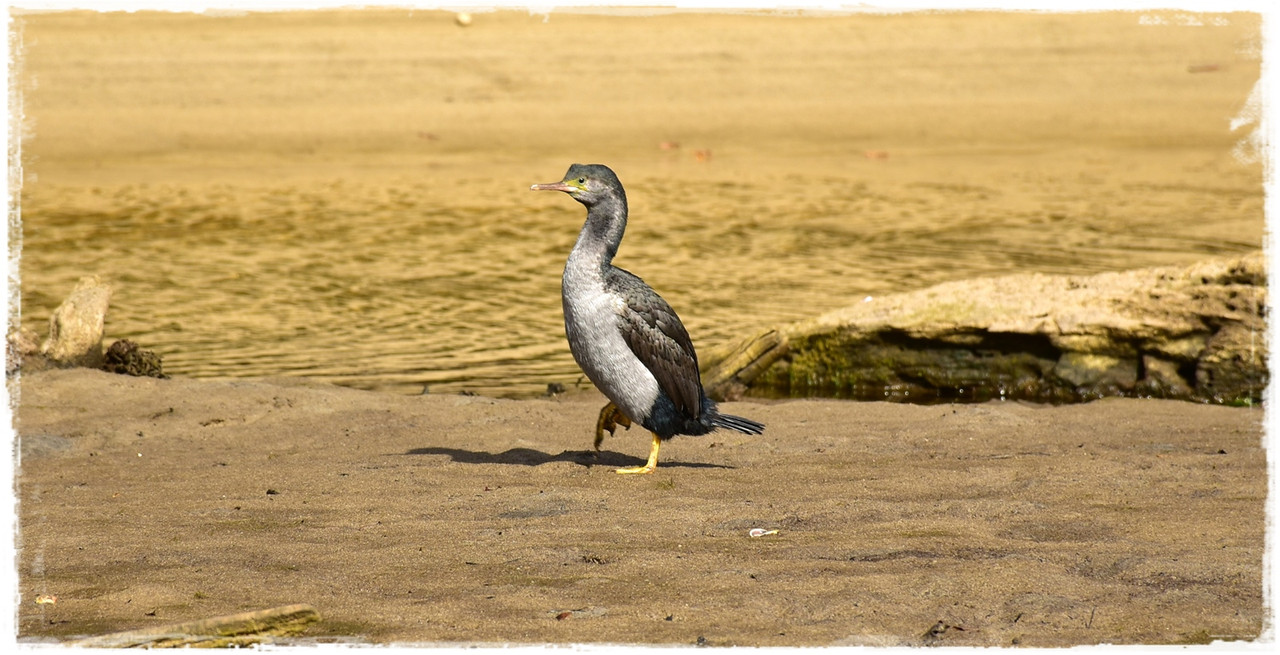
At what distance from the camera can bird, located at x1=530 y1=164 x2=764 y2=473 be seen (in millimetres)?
6750

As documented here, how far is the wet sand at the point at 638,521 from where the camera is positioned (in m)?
4.41

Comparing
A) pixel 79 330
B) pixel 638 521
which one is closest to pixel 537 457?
pixel 638 521

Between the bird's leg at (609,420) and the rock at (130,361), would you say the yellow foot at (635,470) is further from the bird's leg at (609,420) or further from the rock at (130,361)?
the rock at (130,361)

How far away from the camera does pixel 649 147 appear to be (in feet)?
80.1

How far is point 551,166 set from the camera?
74.9 feet

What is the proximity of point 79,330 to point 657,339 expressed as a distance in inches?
189

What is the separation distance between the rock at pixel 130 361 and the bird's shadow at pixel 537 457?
287cm

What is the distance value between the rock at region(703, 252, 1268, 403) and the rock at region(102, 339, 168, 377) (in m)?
3.88

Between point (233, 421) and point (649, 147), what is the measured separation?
660 inches

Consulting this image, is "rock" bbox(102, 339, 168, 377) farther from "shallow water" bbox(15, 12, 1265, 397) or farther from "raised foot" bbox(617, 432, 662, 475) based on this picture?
"raised foot" bbox(617, 432, 662, 475)

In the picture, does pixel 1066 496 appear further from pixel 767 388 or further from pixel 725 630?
pixel 767 388

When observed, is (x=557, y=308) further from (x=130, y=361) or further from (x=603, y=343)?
(x=603, y=343)

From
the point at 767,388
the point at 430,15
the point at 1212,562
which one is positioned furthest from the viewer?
the point at 430,15

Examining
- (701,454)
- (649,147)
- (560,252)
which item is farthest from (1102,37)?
(701,454)
